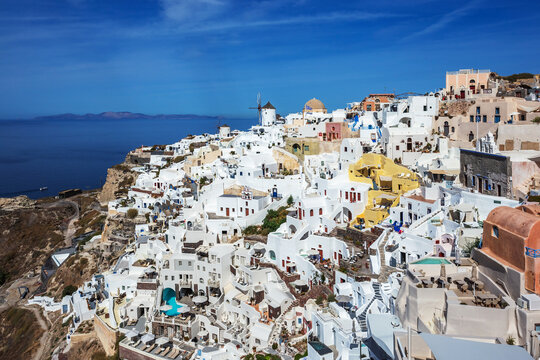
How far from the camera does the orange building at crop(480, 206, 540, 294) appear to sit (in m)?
13.8

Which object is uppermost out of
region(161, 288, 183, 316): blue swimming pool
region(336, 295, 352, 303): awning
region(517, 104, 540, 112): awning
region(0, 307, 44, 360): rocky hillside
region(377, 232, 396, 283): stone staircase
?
region(517, 104, 540, 112): awning

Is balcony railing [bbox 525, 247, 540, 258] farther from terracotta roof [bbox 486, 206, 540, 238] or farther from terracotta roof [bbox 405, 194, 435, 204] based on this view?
terracotta roof [bbox 405, 194, 435, 204]

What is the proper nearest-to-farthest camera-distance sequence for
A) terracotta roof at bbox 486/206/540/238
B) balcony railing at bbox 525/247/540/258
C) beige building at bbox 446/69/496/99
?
balcony railing at bbox 525/247/540/258
terracotta roof at bbox 486/206/540/238
beige building at bbox 446/69/496/99

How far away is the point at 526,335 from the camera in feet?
41.1

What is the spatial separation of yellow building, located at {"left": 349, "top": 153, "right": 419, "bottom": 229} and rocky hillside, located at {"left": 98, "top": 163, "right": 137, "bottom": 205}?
41.5 metres

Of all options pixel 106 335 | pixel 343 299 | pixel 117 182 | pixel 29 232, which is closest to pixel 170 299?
pixel 106 335

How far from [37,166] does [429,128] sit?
164m

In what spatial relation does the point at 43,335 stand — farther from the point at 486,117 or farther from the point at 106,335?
the point at 486,117

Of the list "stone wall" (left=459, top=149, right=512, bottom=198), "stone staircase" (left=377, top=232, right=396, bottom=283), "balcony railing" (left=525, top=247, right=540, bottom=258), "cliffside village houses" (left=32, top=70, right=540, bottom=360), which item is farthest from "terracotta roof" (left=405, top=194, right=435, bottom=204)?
"balcony railing" (left=525, top=247, right=540, bottom=258)

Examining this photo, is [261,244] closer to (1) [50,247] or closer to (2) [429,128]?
(2) [429,128]

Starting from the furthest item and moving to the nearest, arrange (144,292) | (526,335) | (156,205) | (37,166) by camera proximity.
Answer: (37,166), (156,205), (144,292), (526,335)

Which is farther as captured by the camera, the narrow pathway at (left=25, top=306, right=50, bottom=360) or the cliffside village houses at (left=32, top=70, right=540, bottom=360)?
Answer: the narrow pathway at (left=25, top=306, right=50, bottom=360)

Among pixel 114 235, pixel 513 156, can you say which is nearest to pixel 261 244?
pixel 513 156

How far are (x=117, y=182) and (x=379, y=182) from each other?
47190 millimetres
